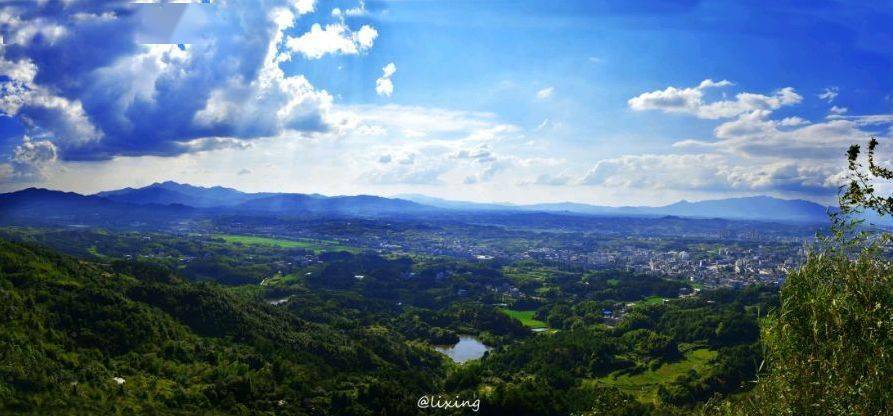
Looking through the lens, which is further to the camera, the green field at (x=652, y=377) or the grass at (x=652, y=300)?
the grass at (x=652, y=300)

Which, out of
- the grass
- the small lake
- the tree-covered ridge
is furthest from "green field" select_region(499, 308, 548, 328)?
the tree-covered ridge

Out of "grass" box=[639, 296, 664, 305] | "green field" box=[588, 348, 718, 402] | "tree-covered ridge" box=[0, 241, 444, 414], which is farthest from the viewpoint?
"grass" box=[639, 296, 664, 305]

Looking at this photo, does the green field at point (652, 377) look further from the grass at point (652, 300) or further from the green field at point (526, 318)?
the grass at point (652, 300)

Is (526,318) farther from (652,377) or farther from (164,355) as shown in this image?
(164,355)

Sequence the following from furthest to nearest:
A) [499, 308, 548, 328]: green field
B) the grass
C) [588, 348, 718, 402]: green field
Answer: the grass, [499, 308, 548, 328]: green field, [588, 348, 718, 402]: green field

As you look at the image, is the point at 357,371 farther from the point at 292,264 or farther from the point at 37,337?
the point at 292,264

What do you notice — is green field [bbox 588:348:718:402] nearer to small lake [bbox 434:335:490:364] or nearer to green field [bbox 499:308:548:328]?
small lake [bbox 434:335:490:364]

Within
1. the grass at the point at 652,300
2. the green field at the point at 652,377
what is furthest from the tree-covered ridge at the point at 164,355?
the grass at the point at 652,300
